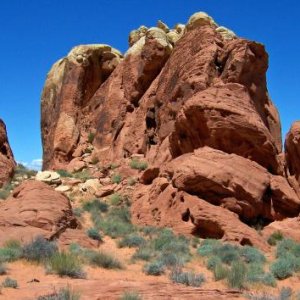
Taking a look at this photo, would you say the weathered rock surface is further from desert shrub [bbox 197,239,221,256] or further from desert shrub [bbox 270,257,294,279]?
desert shrub [bbox 270,257,294,279]

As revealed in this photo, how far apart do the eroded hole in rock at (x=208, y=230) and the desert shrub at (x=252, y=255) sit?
1732 mm

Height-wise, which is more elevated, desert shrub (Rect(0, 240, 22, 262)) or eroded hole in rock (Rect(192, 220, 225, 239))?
eroded hole in rock (Rect(192, 220, 225, 239))

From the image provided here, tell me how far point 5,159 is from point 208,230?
1206 cm

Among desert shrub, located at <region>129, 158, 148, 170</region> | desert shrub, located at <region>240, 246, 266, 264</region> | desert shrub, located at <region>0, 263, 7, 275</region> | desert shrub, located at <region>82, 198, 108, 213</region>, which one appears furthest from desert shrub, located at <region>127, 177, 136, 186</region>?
desert shrub, located at <region>0, 263, 7, 275</region>

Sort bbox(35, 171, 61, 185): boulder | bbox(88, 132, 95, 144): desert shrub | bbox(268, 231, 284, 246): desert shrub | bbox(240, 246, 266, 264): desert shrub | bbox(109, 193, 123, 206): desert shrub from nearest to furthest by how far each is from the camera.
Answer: bbox(240, 246, 266, 264): desert shrub → bbox(268, 231, 284, 246): desert shrub → bbox(109, 193, 123, 206): desert shrub → bbox(35, 171, 61, 185): boulder → bbox(88, 132, 95, 144): desert shrub

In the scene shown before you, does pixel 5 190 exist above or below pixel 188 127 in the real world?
below

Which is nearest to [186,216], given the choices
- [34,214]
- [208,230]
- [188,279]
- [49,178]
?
[208,230]

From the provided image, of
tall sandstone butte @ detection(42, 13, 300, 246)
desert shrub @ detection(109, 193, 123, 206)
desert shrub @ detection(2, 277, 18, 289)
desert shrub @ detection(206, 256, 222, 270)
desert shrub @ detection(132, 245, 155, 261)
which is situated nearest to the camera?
desert shrub @ detection(2, 277, 18, 289)

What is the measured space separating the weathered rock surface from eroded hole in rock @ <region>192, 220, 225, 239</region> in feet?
13.2

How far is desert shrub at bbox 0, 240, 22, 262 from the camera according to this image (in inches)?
409

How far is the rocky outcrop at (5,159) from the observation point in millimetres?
22444

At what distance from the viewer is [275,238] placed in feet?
52.1

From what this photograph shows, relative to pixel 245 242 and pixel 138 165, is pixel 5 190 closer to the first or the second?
pixel 138 165

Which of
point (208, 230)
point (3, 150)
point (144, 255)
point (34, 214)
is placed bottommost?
point (144, 255)
